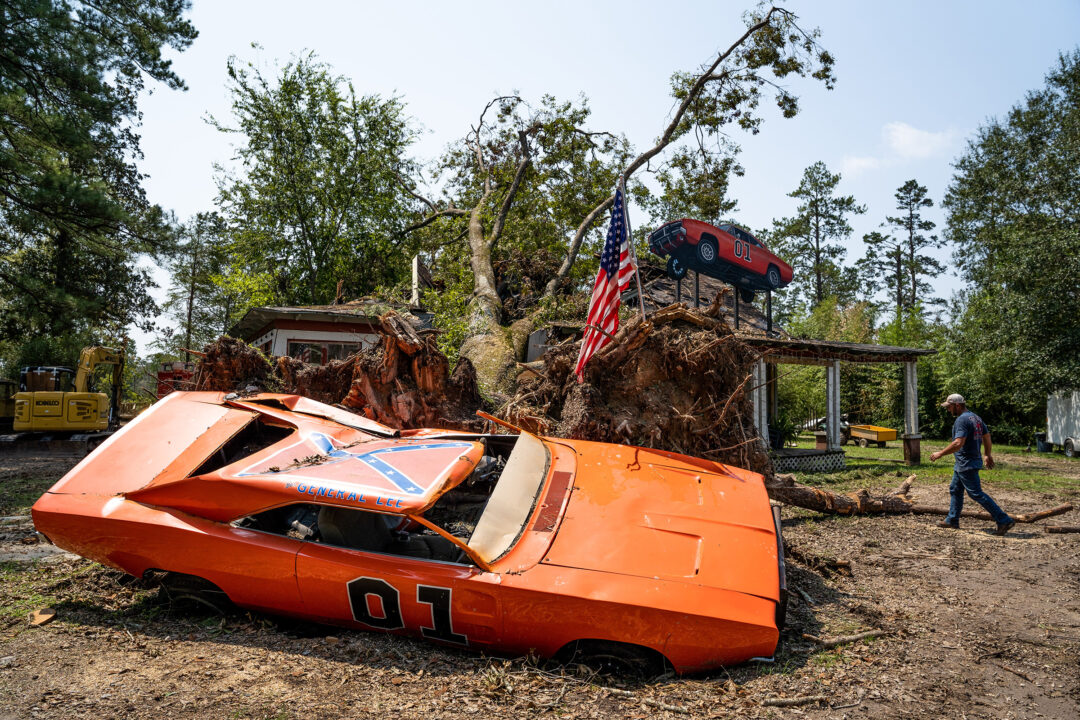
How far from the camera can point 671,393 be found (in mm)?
7441

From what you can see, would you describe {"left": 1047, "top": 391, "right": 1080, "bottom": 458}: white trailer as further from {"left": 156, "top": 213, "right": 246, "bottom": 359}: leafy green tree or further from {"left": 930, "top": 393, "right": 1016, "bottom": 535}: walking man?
{"left": 156, "top": 213, "right": 246, "bottom": 359}: leafy green tree

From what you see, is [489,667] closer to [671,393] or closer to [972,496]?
[671,393]

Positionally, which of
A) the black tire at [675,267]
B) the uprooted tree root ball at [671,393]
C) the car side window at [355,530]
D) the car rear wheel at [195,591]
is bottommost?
the car rear wheel at [195,591]

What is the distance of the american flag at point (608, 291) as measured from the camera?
6824 millimetres

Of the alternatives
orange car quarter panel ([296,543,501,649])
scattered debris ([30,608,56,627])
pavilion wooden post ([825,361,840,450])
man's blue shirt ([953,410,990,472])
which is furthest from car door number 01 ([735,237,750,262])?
scattered debris ([30,608,56,627])

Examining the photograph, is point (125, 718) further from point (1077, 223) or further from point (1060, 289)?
point (1077, 223)

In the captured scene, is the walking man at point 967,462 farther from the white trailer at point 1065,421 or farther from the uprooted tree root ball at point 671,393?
the white trailer at point 1065,421

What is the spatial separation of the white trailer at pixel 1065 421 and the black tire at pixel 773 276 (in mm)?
11590

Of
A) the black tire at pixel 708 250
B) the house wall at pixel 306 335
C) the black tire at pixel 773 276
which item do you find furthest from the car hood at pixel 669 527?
the house wall at pixel 306 335

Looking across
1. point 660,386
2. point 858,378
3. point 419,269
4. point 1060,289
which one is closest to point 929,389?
point 858,378

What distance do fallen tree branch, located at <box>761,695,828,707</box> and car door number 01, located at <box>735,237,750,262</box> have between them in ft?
39.1

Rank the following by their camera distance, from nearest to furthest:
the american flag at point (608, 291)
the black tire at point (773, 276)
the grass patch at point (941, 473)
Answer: the american flag at point (608, 291) < the grass patch at point (941, 473) < the black tire at point (773, 276)

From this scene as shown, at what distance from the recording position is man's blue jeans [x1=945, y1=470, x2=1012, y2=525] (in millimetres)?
7707

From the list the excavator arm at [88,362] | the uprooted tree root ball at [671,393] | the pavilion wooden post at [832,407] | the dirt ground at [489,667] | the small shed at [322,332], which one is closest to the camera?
the dirt ground at [489,667]
